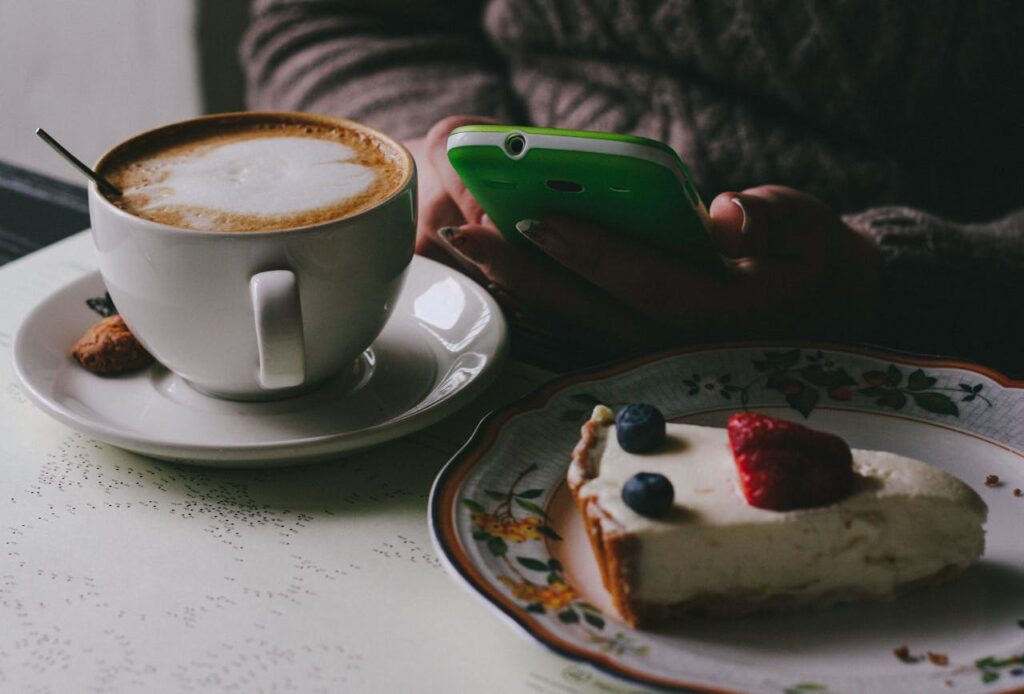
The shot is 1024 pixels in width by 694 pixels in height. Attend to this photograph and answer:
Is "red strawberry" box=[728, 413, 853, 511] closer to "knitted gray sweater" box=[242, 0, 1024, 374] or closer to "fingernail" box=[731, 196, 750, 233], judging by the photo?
"fingernail" box=[731, 196, 750, 233]

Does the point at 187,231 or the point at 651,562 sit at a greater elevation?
the point at 187,231

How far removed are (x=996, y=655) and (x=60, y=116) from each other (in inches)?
106

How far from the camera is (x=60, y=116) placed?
2.66m

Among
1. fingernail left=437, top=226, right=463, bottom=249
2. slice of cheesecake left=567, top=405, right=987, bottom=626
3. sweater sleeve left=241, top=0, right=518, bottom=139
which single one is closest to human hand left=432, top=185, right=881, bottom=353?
fingernail left=437, top=226, right=463, bottom=249

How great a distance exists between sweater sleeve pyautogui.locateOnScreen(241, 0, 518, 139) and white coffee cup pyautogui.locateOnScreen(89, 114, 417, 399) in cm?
70

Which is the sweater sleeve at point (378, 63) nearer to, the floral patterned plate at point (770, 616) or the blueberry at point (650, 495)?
the floral patterned plate at point (770, 616)

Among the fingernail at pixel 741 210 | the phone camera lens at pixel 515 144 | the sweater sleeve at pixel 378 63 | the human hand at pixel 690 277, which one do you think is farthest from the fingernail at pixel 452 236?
the sweater sleeve at pixel 378 63

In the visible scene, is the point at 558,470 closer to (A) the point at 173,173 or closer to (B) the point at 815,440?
(B) the point at 815,440

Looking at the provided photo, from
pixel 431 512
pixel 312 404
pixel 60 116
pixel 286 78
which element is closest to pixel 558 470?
pixel 431 512

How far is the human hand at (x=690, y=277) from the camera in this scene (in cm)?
82

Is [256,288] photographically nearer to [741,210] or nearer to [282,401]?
[282,401]

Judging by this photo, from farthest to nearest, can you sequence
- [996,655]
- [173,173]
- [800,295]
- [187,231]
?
[800,295], [173,173], [187,231], [996,655]

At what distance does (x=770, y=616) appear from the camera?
23.3 inches

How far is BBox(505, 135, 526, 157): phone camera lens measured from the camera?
738mm
